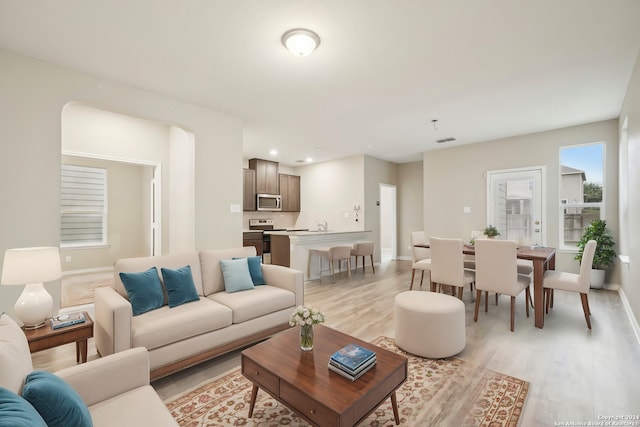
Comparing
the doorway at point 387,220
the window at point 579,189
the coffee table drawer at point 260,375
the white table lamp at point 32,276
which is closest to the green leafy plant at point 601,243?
the window at point 579,189

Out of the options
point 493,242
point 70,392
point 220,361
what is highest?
point 493,242

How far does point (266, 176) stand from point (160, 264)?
5091 mm

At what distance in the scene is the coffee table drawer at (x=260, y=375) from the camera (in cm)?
166

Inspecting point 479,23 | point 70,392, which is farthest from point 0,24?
point 479,23

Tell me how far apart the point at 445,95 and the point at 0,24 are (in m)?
4.42

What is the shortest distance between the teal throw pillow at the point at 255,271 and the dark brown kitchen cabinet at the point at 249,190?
4.08m

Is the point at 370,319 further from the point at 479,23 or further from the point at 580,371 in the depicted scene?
the point at 479,23

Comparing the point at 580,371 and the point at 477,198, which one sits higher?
the point at 477,198

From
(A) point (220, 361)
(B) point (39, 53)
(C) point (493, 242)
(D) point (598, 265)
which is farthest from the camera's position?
(D) point (598, 265)

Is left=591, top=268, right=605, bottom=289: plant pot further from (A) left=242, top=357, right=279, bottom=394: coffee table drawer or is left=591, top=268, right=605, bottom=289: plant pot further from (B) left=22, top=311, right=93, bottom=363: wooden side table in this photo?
(B) left=22, top=311, right=93, bottom=363: wooden side table

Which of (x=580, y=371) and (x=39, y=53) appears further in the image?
(x=39, y=53)

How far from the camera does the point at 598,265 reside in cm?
471

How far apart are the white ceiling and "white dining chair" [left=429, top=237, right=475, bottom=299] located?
1918 millimetres

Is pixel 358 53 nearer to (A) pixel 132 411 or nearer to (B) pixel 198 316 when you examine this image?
(B) pixel 198 316
